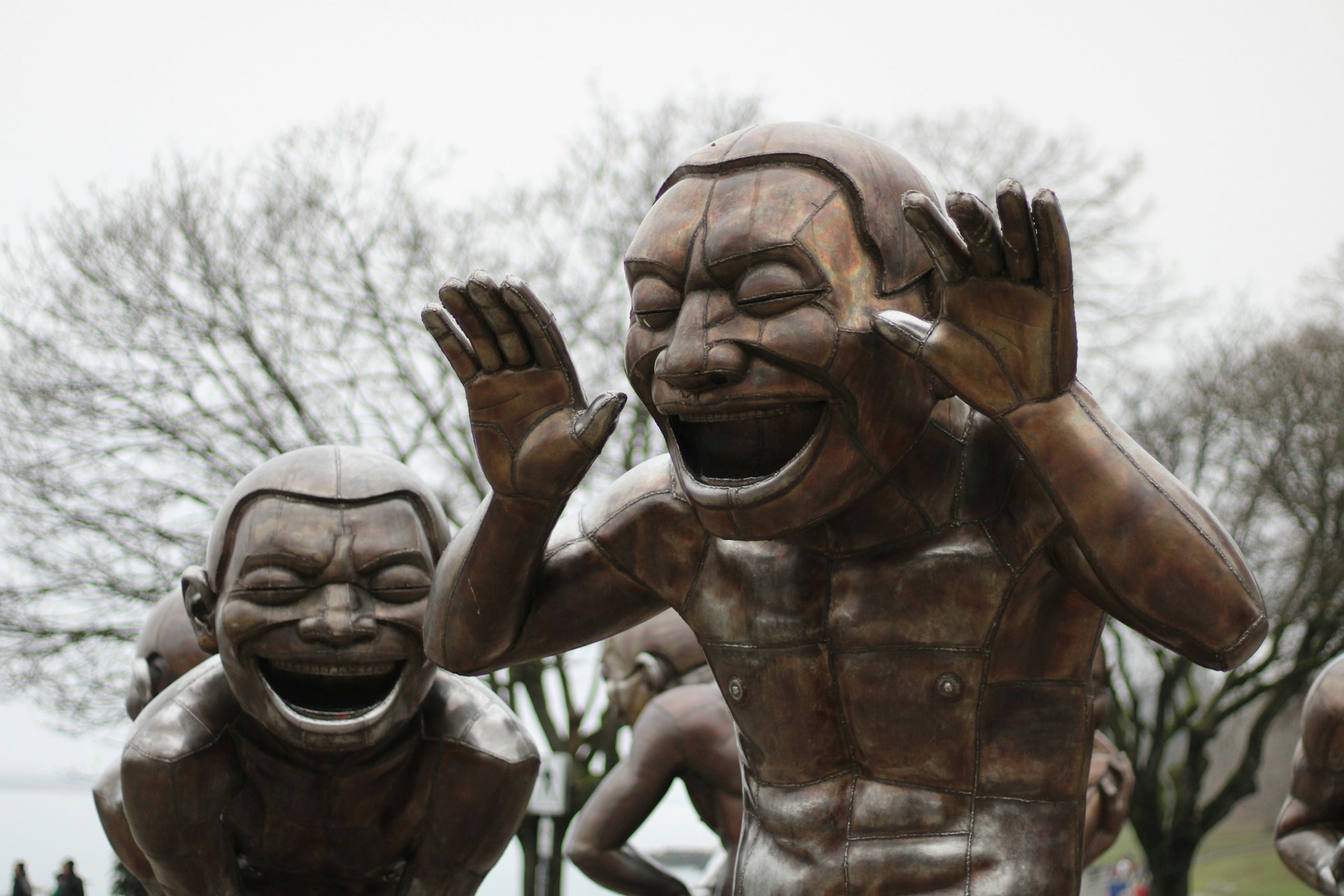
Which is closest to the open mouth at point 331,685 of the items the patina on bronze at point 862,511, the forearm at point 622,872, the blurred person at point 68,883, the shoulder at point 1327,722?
the patina on bronze at point 862,511

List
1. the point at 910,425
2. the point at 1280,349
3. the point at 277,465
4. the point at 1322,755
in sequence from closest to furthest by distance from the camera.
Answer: the point at 910,425
the point at 277,465
the point at 1322,755
the point at 1280,349

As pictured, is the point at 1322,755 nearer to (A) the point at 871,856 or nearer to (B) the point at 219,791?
(A) the point at 871,856

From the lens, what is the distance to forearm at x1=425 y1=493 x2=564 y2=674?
326cm

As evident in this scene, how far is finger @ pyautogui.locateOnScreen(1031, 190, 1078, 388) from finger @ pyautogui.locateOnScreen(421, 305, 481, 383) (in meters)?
1.12

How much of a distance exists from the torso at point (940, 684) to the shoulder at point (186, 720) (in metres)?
1.86

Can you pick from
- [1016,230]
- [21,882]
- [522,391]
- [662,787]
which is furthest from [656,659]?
[21,882]

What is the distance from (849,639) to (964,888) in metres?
0.50

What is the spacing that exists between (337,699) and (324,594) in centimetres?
37

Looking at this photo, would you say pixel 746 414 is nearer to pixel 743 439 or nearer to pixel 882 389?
pixel 743 439

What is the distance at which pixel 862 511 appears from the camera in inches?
121

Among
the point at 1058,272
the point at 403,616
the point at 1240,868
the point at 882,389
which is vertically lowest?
the point at 1240,868

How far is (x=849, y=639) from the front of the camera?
3.09 m

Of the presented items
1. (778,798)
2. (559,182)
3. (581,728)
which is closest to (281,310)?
(559,182)

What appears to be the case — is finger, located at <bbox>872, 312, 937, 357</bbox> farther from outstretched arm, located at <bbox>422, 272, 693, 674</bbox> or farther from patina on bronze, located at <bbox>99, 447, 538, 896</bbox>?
patina on bronze, located at <bbox>99, 447, 538, 896</bbox>
